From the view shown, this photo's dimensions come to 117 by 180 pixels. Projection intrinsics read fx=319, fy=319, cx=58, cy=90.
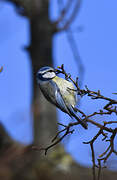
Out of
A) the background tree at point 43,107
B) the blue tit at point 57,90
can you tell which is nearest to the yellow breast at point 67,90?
the blue tit at point 57,90

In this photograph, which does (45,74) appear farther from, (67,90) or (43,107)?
(43,107)

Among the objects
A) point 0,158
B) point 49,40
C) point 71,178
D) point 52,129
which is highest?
point 49,40

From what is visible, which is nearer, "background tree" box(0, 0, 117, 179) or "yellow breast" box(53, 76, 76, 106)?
"yellow breast" box(53, 76, 76, 106)

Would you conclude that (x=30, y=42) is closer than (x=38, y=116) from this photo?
No

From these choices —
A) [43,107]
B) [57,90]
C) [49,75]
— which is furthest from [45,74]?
[43,107]

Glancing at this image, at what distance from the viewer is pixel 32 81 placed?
668cm

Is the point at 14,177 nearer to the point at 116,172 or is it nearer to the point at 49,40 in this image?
the point at 116,172

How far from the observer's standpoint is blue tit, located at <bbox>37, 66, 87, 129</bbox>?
6.64 ft

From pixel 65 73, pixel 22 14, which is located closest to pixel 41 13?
pixel 22 14

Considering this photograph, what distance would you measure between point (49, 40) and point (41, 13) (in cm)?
64

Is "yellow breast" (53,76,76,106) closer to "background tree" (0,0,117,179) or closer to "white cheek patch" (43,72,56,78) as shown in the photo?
"white cheek patch" (43,72,56,78)

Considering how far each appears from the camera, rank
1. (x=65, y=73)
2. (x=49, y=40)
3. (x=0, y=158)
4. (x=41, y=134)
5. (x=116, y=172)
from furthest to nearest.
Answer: (x=49, y=40) < (x=41, y=134) < (x=0, y=158) < (x=116, y=172) < (x=65, y=73)

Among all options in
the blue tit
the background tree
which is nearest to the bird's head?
the blue tit

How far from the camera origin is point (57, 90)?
2084 millimetres
